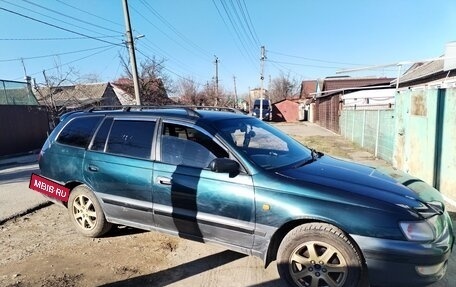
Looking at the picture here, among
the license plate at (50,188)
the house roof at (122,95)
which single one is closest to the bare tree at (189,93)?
the house roof at (122,95)

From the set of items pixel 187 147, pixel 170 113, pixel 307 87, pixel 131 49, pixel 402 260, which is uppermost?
pixel 307 87

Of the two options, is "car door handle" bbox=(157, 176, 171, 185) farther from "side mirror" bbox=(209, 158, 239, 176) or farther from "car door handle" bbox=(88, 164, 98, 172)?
"car door handle" bbox=(88, 164, 98, 172)

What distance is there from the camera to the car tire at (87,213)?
466cm

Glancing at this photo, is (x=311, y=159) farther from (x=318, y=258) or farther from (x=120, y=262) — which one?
(x=120, y=262)

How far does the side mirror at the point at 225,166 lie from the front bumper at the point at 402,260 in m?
1.22

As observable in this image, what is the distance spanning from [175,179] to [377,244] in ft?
6.75

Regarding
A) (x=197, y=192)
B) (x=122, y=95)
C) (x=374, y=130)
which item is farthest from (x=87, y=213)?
(x=122, y=95)

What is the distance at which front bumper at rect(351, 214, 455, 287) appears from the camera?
2902 millimetres

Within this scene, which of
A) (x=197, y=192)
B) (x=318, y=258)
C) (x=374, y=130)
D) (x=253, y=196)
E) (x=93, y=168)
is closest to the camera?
(x=318, y=258)

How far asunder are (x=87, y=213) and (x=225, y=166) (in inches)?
93.5

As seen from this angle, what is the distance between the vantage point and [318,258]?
10.5ft

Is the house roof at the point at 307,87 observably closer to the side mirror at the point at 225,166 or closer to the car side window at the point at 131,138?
the car side window at the point at 131,138

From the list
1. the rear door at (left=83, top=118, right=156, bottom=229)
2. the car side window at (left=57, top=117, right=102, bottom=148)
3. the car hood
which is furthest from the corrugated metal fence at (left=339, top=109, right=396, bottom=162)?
the car side window at (left=57, top=117, right=102, bottom=148)

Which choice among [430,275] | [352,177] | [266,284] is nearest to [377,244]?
[430,275]
